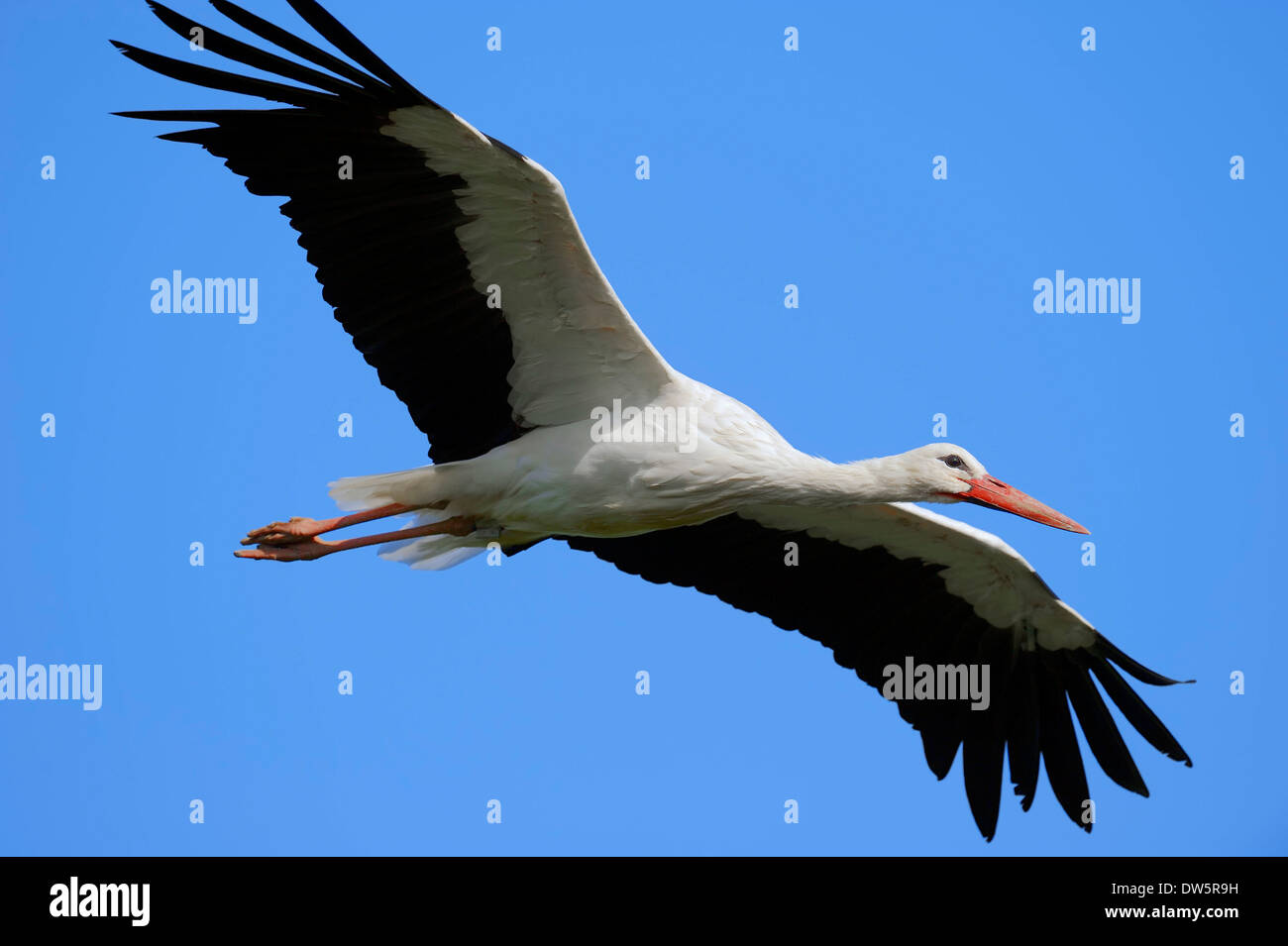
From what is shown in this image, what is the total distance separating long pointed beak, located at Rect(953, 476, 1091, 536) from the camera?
8883 mm

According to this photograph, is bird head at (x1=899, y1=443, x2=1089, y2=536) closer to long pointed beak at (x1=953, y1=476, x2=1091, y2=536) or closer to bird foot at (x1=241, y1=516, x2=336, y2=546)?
long pointed beak at (x1=953, y1=476, x2=1091, y2=536)

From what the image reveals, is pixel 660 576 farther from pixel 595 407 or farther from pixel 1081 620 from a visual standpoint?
pixel 1081 620

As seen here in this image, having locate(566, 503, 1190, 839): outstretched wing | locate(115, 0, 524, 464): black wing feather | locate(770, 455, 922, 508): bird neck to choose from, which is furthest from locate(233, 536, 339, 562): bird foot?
locate(770, 455, 922, 508): bird neck

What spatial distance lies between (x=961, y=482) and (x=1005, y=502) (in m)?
0.27

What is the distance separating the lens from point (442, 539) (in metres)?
9.23

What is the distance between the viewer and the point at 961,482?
8.87 m

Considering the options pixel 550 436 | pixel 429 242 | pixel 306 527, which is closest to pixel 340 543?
pixel 306 527

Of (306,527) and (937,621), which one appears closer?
(306,527)

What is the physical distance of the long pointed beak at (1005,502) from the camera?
888cm

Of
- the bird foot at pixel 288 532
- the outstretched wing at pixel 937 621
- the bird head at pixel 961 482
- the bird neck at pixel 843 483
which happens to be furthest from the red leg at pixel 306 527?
the bird head at pixel 961 482

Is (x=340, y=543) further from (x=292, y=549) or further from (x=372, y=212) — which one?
(x=372, y=212)

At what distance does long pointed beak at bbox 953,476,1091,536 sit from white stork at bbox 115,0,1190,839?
1 centimetres

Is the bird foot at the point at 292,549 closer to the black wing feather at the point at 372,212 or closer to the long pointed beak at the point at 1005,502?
the black wing feather at the point at 372,212
